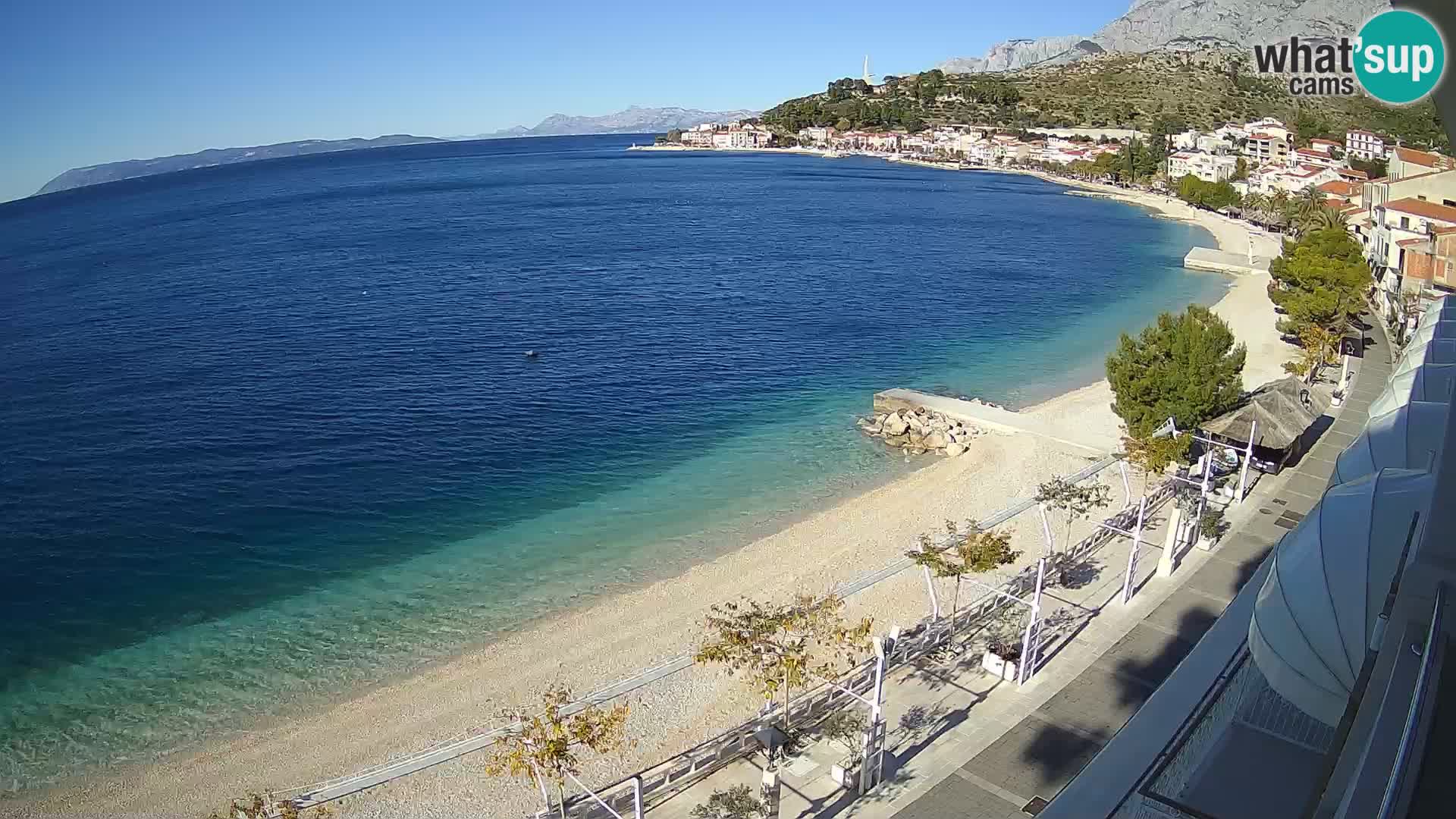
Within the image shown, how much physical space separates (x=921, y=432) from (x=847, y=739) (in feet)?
54.7

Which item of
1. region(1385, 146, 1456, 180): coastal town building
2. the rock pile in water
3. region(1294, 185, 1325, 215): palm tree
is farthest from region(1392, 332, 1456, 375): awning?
region(1294, 185, 1325, 215): palm tree

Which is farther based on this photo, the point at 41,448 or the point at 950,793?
the point at 41,448

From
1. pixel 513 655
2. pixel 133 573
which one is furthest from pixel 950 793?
pixel 133 573

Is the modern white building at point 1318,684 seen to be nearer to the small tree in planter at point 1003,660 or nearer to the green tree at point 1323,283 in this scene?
the small tree in planter at point 1003,660

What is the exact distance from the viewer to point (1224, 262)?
54.9m

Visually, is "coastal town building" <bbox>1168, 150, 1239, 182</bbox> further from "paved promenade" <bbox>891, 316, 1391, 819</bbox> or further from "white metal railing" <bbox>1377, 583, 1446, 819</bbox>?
"white metal railing" <bbox>1377, 583, 1446, 819</bbox>

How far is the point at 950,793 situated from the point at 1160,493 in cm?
1216

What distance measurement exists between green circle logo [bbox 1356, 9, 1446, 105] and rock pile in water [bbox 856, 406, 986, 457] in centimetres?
1351

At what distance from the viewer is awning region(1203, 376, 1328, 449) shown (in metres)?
20.3

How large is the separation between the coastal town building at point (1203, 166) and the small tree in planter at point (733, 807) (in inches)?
3698

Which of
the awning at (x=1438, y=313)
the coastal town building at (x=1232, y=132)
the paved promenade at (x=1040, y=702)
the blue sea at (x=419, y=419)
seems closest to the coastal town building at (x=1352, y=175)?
the blue sea at (x=419, y=419)

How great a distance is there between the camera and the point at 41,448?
29438 mm

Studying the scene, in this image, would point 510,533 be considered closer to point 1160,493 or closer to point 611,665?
point 611,665

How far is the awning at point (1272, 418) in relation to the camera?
20.3 m
